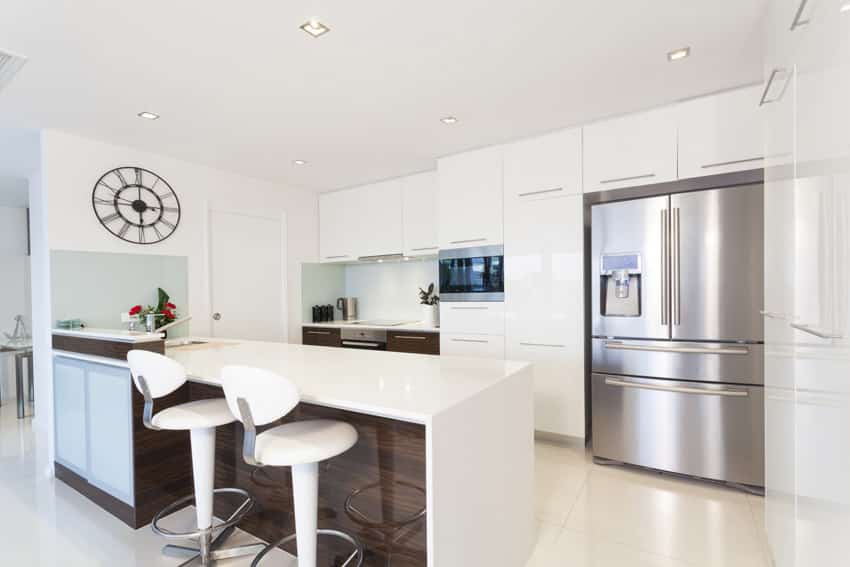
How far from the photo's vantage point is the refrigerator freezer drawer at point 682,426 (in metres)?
2.31

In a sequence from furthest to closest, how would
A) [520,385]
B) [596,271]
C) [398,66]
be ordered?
1. [596,271]
2. [398,66]
3. [520,385]

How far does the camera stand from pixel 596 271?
9.11ft

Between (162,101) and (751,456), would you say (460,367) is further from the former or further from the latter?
(162,101)

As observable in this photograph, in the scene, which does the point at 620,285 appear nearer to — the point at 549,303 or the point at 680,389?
the point at 549,303

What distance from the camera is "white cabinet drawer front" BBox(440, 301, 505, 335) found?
3.30 meters

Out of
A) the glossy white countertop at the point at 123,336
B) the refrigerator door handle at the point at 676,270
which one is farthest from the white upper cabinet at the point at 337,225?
the refrigerator door handle at the point at 676,270

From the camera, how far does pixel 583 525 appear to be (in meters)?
2.08

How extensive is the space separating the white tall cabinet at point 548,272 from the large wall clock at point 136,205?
2.87 meters

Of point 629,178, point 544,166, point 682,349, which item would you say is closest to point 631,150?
point 629,178

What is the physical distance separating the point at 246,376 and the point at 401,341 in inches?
102

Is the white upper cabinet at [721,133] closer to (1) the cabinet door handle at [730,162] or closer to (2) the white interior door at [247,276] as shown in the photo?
(1) the cabinet door handle at [730,162]

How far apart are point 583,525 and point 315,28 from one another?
2738mm

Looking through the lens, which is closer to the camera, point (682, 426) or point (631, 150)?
point (682, 426)

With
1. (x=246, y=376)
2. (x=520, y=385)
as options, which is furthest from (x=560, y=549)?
(x=246, y=376)
